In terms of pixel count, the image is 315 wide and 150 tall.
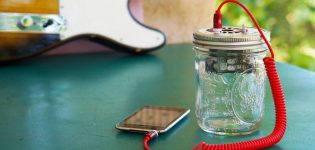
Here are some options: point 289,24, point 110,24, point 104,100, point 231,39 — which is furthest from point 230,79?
point 289,24

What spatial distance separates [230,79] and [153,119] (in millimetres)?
127

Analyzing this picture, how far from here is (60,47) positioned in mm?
1261

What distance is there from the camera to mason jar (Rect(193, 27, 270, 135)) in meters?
0.58

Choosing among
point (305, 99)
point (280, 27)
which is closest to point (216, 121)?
point (305, 99)

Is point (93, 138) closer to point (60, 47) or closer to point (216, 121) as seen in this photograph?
point (216, 121)

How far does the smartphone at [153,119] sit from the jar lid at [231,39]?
13 cm

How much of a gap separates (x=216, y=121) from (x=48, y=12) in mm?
639

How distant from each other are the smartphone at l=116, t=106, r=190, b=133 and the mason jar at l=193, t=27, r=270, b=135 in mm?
43

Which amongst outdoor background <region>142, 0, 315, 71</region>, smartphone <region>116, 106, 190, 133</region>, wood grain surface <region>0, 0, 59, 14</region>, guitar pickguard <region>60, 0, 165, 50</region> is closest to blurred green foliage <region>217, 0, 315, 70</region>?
outdoor background <region>142, 0, 315, 71</region>

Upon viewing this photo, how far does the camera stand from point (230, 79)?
0.63 m

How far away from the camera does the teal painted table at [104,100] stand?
0.61 meters

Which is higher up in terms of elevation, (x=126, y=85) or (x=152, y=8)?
(x=152, y=8)

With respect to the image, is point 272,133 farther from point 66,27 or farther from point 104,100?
point 66,27

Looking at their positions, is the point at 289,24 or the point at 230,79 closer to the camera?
the point at 230,79
